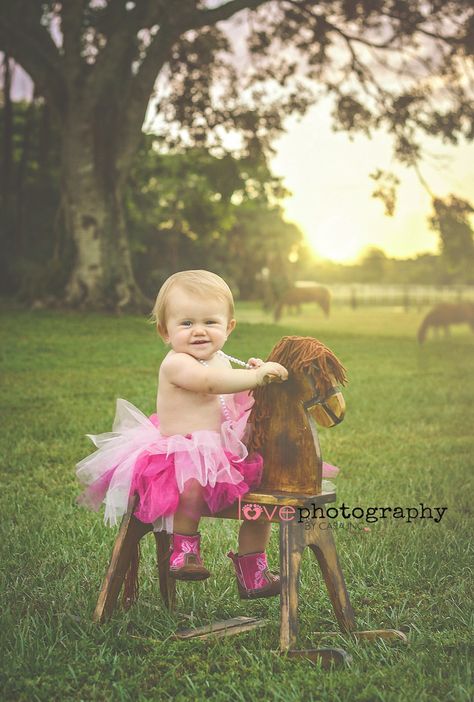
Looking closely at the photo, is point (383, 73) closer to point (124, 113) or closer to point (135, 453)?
point (124, 113)

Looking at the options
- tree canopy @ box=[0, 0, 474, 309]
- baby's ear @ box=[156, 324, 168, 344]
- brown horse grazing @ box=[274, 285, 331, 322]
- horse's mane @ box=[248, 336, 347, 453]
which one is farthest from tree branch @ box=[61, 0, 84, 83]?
horse's mane @ box=[248, 336, 347, 453]

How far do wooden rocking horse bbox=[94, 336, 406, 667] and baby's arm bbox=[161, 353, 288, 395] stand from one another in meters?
0.11

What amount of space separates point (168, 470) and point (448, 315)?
1719 centimetres

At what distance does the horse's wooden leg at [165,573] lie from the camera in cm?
362

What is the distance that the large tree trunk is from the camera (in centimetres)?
1600

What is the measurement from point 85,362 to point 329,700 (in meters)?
9.00

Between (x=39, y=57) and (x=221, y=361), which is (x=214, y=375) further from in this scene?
(x=39, y=57)

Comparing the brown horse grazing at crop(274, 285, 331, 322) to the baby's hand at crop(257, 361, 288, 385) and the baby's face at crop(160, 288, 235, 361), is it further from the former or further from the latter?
the baby's hand at crop(257, 361, 288, 385)

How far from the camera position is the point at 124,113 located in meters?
16.6

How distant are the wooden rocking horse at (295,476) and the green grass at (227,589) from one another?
10 cm

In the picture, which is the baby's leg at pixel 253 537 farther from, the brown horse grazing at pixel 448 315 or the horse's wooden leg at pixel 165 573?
the brown horse grazing at pixel 448 315

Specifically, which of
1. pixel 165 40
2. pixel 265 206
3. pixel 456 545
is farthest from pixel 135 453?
pixel 265 206

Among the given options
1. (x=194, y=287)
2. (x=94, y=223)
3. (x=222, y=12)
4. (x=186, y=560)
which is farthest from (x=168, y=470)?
(x=222, y=12)

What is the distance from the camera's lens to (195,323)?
3.35 meters
